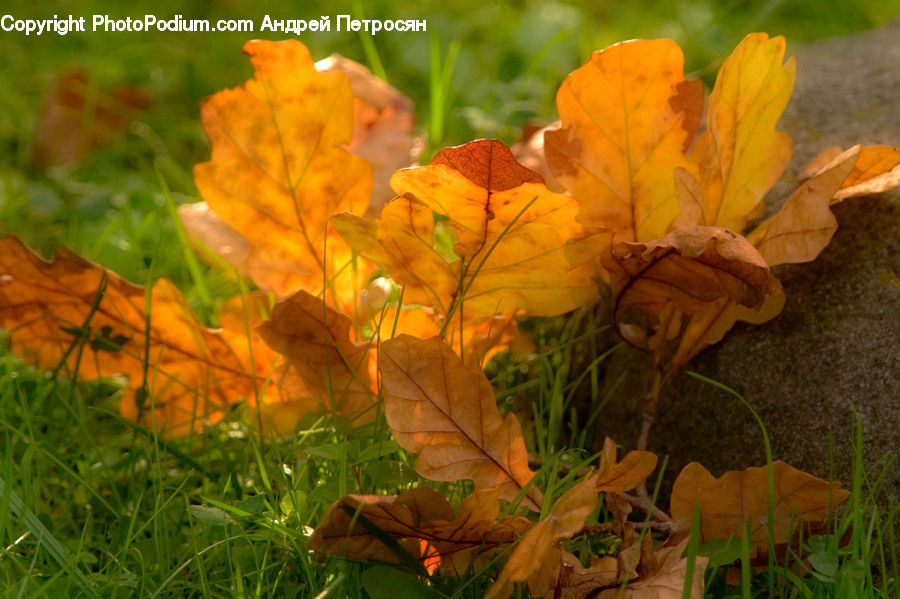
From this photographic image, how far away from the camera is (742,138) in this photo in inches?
39.1

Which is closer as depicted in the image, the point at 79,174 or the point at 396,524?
the point at 396,524

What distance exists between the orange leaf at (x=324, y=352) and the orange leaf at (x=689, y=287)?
0.30 metres

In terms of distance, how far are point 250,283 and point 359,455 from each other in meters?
0.75

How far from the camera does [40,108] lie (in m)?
2.37

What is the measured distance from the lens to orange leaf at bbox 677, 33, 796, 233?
37.6 inches

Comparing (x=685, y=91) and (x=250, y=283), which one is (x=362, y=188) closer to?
(x=685, y=91)

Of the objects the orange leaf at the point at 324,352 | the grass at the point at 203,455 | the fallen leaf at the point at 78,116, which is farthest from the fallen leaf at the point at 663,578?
the fallen leaf at the point at 78,116

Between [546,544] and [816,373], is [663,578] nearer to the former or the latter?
[546,544]

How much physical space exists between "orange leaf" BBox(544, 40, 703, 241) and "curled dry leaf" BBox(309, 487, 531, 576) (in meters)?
0.38

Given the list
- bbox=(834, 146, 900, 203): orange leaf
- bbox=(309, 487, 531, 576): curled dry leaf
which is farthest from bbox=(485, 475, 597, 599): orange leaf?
bbox=(834, 146, 900, 203): orange leaf

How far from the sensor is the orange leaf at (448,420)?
34.4 inches

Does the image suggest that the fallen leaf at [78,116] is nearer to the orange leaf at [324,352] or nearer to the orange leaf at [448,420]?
the orange leaf at [324,352]

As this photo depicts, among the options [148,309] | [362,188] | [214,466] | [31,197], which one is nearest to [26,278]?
[148,309]

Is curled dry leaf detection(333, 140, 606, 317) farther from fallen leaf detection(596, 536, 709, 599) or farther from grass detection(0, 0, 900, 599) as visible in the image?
fallen leaf detection(596, 536, 709, 599)
